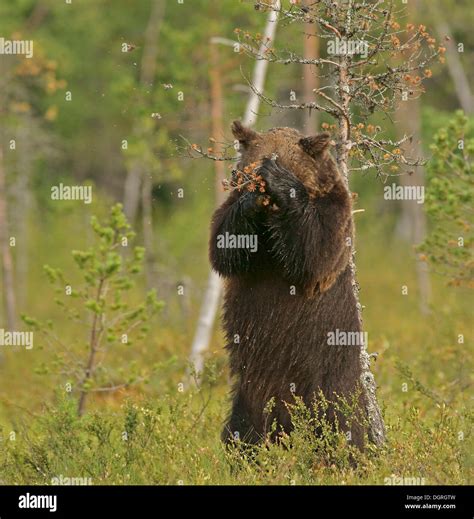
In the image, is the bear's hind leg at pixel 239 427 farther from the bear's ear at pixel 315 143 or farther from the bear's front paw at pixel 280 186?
the bear's ear at pixel 315 143

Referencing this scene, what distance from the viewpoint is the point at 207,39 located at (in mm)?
18359

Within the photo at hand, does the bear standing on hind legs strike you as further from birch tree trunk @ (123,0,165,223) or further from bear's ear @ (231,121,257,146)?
birch tree trunk @ (123,0,165,223)

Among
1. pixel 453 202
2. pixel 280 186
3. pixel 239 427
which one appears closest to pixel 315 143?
pixel 280 186

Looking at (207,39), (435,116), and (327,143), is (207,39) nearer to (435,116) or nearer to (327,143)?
(435,116)

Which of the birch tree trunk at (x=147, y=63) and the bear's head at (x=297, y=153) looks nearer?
the bear's head at (x=297, y=153)

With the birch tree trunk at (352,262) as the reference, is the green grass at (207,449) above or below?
below

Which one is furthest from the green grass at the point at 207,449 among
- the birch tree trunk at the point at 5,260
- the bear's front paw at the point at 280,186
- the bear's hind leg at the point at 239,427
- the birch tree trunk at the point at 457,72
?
the birch tree trunk at the point at 457,72

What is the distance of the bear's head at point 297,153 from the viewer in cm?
830

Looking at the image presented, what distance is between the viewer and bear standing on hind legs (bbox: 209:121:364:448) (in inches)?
317

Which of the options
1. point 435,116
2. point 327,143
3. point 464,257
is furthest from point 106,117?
point 327,143

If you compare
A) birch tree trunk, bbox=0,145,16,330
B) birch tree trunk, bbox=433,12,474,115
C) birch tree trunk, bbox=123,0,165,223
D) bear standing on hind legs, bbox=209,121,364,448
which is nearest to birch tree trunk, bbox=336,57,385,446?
bear standing on hind legs, bbox=209,121,364,448

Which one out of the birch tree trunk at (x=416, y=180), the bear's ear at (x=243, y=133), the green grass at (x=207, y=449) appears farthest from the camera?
the birch tree trunk at (x=416, y=180)

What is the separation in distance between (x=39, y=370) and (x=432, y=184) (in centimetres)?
437
